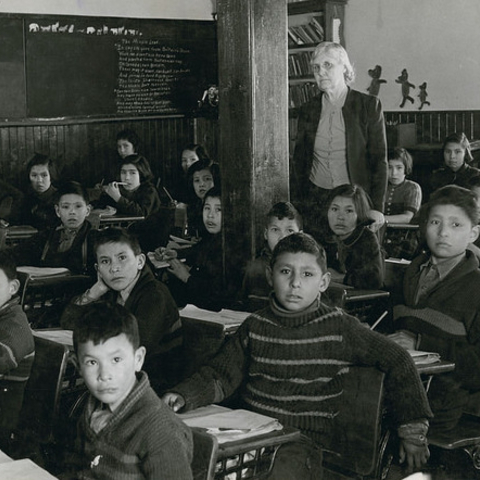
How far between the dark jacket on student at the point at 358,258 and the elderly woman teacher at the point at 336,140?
0.35 m

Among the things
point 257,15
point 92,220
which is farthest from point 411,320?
point 92,220

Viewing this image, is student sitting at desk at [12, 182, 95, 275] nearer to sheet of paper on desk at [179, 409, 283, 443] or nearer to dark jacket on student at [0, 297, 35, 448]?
dark jacket on student at [0, 297, 35, 448]

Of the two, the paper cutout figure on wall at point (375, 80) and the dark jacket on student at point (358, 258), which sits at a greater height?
the paper cutout figure on wall at point (375, 80)

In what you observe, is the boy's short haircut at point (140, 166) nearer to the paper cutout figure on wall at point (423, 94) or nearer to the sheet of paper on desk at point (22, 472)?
the paper cutout figure on wall at point (423, 94)

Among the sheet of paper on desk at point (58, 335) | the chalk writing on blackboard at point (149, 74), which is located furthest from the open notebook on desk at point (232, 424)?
the chalk writing on blackboard at point (149, 74)

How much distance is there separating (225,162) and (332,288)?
3.52 feet

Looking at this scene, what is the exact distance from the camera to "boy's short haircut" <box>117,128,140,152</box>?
27.6 ft

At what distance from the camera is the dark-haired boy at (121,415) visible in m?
1.88

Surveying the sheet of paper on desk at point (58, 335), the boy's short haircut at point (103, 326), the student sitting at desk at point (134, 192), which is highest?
the student sitting at desk at point (134, 192)

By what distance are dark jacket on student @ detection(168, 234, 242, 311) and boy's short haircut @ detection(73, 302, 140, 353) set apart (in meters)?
1.89

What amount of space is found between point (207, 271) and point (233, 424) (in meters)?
2.29

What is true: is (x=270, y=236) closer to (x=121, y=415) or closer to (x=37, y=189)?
(x=121, y=415)

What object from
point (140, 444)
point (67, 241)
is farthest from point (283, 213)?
point (140, 444)

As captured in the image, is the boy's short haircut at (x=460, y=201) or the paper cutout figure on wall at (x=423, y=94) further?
the paper cutout figure on wall at (x=423, y=94)
